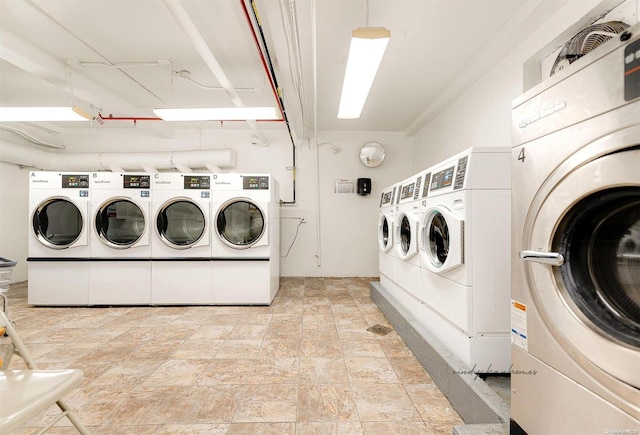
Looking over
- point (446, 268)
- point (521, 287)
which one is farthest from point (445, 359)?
point (521, 287)

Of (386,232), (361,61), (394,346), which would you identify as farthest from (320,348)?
(361,61)

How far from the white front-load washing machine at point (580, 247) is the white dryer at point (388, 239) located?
1.97 meters

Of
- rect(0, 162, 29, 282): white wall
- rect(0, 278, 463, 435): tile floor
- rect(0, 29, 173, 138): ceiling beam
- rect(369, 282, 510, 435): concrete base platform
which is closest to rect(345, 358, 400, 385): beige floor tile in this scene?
rect(0, 278, 463, 435): tile floor

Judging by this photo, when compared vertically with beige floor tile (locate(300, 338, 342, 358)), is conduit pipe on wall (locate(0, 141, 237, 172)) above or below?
above

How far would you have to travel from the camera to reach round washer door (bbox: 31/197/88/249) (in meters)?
3.33

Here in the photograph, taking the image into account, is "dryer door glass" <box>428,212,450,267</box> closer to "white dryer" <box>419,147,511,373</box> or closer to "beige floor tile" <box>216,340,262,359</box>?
"white dryer" <box>419,147,511,373</box>

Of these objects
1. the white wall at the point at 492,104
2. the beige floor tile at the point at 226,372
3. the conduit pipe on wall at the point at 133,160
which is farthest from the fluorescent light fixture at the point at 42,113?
the white wall at the point at 492,104

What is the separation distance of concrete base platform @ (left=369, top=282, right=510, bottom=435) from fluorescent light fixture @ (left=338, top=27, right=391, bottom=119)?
200 centimetres

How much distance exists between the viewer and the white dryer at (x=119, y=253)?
3363mm

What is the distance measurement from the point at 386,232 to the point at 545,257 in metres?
2.49

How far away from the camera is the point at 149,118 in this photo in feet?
13.0

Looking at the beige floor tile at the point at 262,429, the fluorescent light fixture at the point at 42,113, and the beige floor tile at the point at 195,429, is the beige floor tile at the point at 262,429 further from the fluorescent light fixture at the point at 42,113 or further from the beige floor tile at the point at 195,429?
the fluorescent light fixture at the point at 42,113

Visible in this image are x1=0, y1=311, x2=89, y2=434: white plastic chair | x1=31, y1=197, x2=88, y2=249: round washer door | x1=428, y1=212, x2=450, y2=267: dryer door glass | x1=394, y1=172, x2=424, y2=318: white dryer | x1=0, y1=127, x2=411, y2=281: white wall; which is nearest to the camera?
x1=0, y1=311, x2=89, y2=434: white plastic chair

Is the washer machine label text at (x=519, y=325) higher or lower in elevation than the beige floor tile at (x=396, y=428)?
higher
